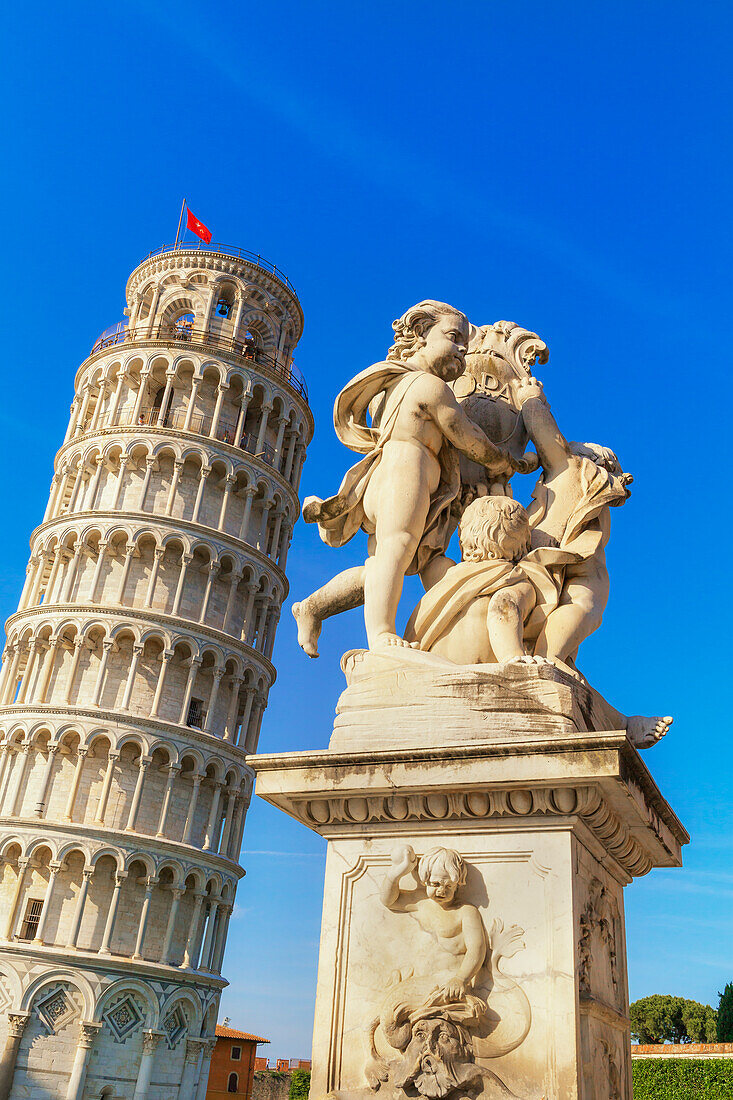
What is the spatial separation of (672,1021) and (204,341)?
51835 mm

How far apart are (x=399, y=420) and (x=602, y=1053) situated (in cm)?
270

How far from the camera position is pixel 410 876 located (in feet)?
11.6

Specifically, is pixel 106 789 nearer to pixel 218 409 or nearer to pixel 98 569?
pixel 98 569

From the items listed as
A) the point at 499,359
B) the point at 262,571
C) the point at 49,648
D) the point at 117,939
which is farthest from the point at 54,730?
Answer: the point at 499,359

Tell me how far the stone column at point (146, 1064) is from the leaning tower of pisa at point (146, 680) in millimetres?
69

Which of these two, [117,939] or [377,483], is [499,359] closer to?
[377,483]

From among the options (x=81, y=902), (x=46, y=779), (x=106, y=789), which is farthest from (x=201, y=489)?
(x=81, y=902)

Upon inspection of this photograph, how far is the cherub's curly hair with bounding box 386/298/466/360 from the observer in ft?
16.7

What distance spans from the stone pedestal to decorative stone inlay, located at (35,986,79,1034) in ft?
114

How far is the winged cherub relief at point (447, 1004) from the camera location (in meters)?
3.16

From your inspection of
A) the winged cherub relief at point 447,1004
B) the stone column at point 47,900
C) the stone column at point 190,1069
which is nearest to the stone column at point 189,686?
the stone column at point 47,900

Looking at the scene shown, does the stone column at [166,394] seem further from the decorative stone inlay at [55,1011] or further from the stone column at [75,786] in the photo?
the decorative stone inlay at [55,1011]

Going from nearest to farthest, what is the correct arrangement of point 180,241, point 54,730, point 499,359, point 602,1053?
point 602,1053, point 499,359, point 54,730, point 180,241

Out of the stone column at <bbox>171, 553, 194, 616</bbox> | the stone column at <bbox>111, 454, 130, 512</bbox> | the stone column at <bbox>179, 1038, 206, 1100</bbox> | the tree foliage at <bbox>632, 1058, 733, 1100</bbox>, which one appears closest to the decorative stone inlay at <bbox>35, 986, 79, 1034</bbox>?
the stone column at <bbox>179, 1038, 206, 1100</bbox>
